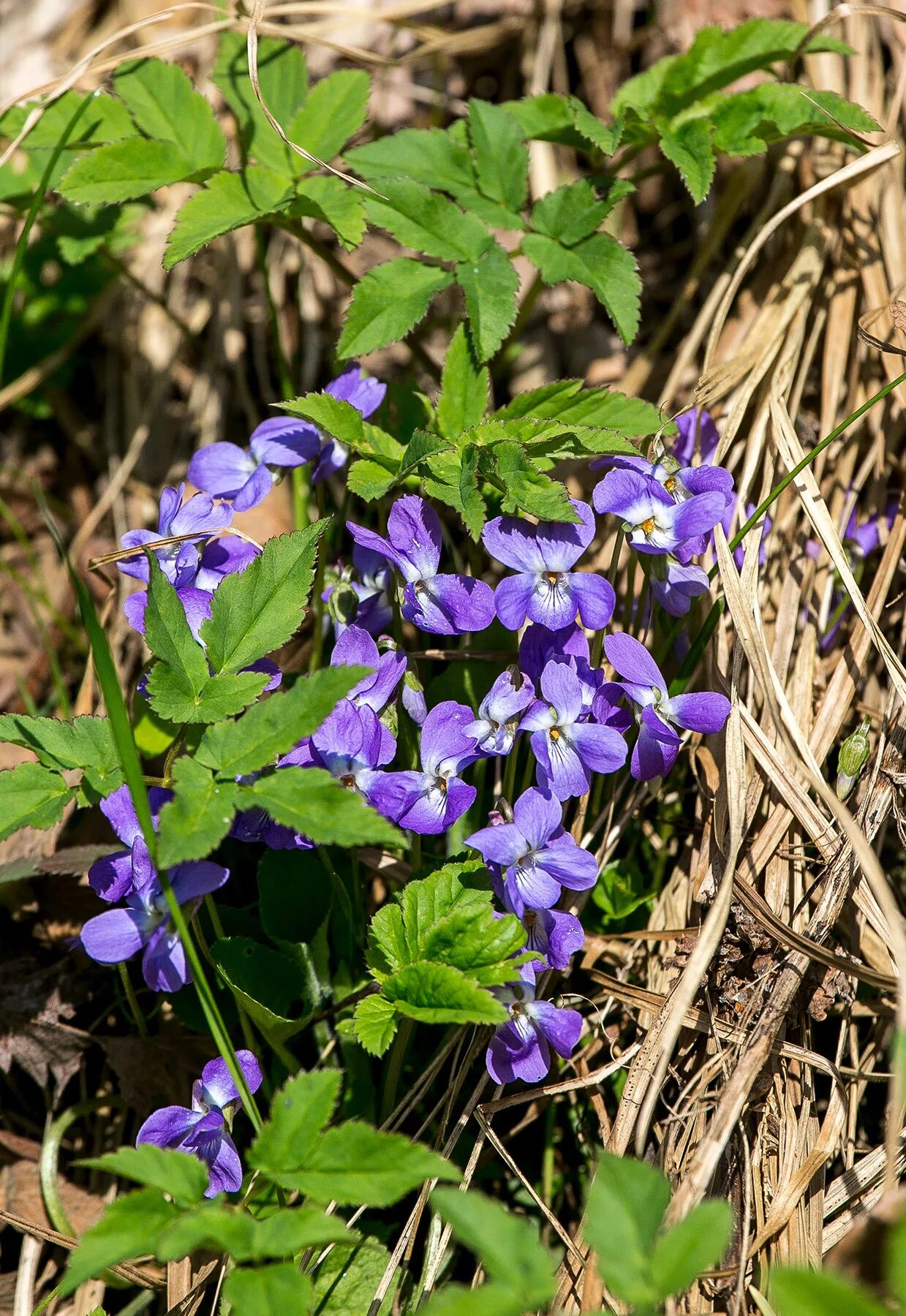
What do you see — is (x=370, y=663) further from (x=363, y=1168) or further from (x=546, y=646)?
(x=363, y=1168)

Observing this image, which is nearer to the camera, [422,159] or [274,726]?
[274,726]

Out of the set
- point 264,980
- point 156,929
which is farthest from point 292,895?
point 156,929

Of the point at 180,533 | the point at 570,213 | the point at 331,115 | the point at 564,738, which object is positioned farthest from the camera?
the point at 331,115

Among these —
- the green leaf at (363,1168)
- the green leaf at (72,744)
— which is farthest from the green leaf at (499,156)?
the green leaf at (363,1168)

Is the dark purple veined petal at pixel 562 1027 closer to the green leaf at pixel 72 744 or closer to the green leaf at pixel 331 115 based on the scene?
the green leaf at pixel 72 744

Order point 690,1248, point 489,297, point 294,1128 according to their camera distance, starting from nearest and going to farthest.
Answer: point 690,1248
point 294,1128
point 489,297

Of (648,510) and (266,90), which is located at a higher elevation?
(266,90)

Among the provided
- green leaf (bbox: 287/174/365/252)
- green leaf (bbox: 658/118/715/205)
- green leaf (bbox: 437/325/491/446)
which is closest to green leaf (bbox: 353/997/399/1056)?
green leaf (bbox: 437/325/491/446)

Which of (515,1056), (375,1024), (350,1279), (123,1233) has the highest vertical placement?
(123,1233)
